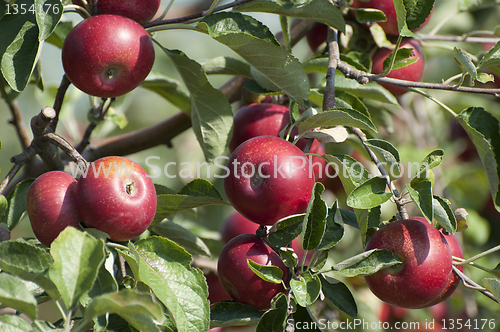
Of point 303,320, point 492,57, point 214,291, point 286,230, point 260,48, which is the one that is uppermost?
point 260,48

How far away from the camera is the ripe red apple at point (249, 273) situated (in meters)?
1.05

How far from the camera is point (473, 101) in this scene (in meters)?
2.66

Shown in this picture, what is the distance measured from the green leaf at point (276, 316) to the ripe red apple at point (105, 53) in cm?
63

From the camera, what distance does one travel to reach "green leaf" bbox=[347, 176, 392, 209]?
3.17 feet

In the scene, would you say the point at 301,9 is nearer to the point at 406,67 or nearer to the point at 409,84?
the point at 409,84

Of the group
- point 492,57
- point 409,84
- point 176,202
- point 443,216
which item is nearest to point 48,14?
point 176,202

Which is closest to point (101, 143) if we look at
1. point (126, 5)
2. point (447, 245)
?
point (126, 5)

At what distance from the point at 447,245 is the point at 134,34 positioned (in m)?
0.90

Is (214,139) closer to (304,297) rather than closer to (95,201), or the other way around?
(95,201)

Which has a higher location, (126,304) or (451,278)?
(126,304)

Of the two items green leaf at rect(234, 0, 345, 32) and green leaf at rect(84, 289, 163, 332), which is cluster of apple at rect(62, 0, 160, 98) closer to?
green leaf at rect(234, 0, 345, 32)

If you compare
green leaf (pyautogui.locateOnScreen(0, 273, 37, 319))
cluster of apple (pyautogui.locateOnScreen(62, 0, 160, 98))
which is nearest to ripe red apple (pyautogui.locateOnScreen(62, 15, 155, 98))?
cluster of apple (pyautogui.locateOnScreen(62, 0, 160, 98))

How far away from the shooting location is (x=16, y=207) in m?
1.19

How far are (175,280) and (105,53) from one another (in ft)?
1.77
